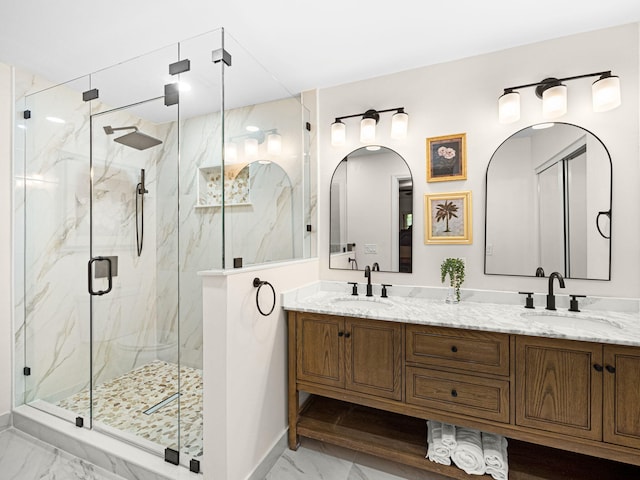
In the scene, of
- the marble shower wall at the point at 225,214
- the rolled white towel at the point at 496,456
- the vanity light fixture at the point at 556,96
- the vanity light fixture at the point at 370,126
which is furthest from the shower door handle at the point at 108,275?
the vanity light fixture at the point at 556,96

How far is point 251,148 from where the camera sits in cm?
199

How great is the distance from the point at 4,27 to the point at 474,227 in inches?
121

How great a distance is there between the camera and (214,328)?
1.53 metres

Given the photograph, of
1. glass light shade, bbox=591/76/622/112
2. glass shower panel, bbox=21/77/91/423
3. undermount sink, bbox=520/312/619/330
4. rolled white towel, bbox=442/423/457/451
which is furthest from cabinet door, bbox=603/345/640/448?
glass shower panel, bbox=21/77/91/423

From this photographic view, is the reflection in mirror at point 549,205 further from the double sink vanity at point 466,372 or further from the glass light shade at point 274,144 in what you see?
the glass light shade at point 274,144

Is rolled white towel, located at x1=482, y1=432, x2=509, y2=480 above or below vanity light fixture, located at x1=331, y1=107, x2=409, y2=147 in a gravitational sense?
below

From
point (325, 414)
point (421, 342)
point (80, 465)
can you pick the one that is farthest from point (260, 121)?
point (80, 465)

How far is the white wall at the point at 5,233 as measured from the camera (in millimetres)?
2162

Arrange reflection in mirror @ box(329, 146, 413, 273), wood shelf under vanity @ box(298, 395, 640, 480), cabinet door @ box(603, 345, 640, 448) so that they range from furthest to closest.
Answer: reflection in mirror @ box(329, 146, 413, 273), wood shelf under vanity @ box(298, 395, 640, 480), cabinet door @ box(603, 345, 640, 448)

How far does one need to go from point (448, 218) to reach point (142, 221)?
2.05 metres

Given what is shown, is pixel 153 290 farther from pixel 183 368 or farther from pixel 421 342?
pixel 421 342

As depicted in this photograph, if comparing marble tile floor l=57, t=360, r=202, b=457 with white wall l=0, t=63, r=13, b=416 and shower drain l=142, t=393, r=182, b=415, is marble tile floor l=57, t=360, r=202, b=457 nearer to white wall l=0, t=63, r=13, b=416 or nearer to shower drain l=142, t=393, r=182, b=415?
shower drain l=142, t=393, r=182, b=415

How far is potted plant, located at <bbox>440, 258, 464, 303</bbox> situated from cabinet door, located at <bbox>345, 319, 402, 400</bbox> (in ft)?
1.96

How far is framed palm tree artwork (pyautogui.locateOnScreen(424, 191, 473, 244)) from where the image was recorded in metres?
2.13
